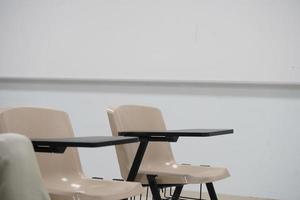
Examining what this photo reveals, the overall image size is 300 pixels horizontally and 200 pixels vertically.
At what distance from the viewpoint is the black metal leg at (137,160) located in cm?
229

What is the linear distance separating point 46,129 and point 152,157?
2.63ft

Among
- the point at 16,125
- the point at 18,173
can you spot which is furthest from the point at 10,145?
the point at 16,125

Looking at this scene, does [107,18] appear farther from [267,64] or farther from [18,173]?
[18,173]

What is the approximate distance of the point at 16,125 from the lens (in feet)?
6.57

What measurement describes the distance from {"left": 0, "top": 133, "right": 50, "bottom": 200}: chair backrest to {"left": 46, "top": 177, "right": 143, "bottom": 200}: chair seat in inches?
36.1

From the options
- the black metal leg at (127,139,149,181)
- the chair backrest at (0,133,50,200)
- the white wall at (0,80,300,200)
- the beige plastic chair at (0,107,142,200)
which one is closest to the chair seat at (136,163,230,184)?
the black metal leg at (127,139,149,181)

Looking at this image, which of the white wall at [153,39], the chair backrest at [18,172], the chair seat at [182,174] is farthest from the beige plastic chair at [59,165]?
the white wall at [153,39]

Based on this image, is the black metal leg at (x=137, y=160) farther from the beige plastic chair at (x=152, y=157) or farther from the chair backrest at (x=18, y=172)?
the chair backrest at (x=18, y=172)

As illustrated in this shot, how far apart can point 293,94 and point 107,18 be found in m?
1.64

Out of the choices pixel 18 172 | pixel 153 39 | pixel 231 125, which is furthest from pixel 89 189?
pixel 153 39

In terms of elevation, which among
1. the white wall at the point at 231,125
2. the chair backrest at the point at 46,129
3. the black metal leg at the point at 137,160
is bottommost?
the white wall at the point at 231,125

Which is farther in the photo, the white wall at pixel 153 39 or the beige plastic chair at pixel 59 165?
the white wall at pixel 153 39

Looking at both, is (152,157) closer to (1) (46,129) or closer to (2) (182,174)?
(2) (182,174)

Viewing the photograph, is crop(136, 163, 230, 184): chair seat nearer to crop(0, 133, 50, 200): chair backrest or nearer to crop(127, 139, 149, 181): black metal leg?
crop(127, 139, 149, 181): black metal leg
